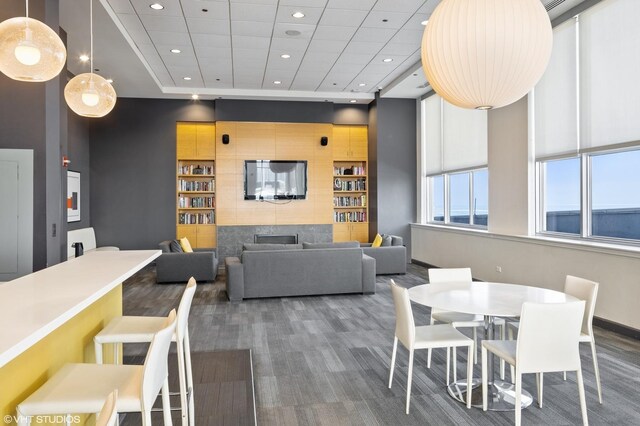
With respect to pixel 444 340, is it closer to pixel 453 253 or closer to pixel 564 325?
pixel 564 325

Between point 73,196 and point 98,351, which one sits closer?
point 98,351

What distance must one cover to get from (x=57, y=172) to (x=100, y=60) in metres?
3.42

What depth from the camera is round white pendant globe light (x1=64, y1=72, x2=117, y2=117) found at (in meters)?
3.86

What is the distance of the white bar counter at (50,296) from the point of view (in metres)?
1.44

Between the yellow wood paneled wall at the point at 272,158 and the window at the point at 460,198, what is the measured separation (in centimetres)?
242

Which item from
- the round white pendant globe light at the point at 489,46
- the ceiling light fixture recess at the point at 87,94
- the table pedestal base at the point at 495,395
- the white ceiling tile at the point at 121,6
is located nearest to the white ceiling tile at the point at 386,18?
the white ceiling tile at the point at 121,6

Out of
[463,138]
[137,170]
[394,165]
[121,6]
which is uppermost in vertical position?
[121,6]

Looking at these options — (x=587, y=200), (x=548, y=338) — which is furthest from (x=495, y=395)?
(x=587, y=200)

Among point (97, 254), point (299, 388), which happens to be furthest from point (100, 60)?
point (299, 388)

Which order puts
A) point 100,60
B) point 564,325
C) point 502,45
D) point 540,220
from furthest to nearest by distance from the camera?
point 100,60, point 540,220, point 564,325, point 502,45

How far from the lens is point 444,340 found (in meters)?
3.06

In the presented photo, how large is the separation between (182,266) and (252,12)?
4327mm

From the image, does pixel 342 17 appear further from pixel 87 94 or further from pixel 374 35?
pixel 87 94

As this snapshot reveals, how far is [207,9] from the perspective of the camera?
5617mm
